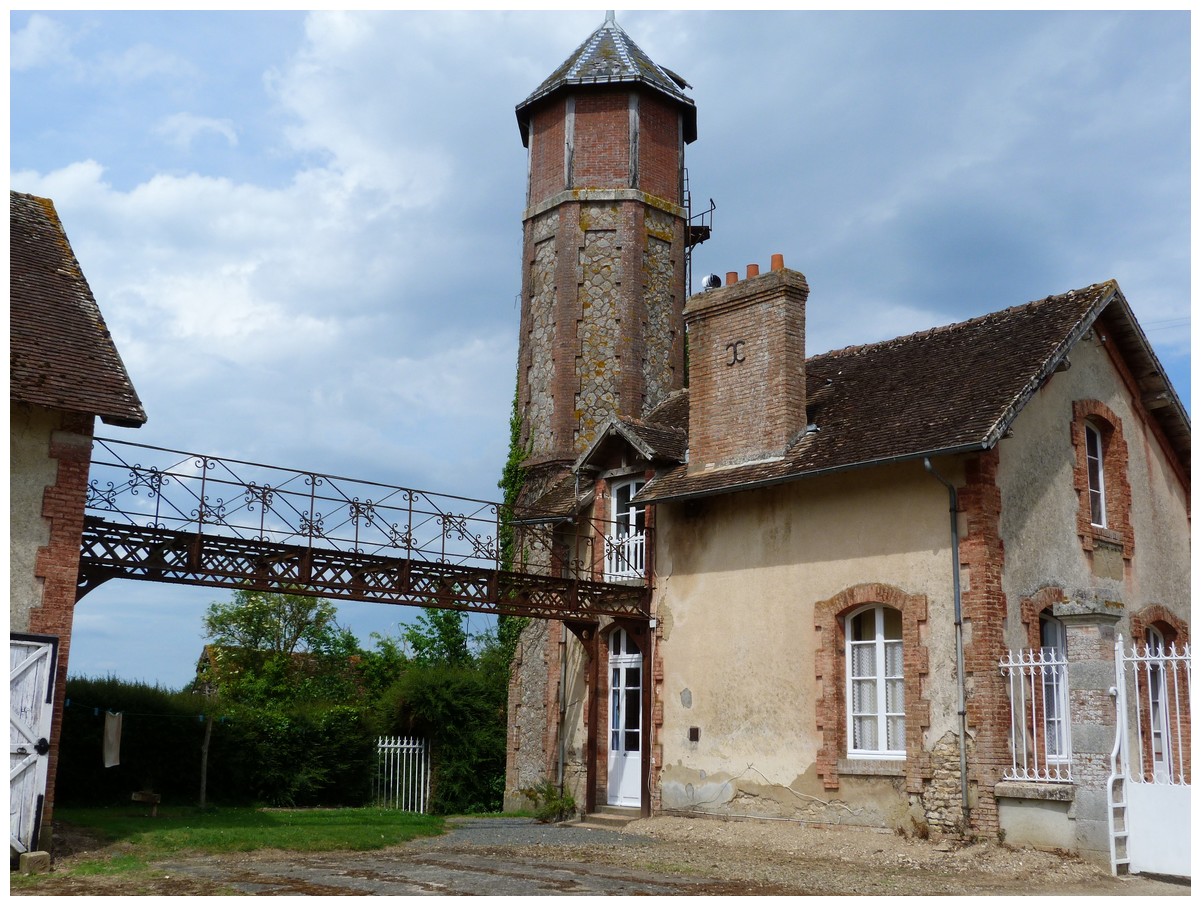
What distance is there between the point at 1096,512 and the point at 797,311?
484 centimetres

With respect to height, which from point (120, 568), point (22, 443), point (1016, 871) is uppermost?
point (22, 443)

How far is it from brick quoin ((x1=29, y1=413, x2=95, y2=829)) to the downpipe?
29.7 feet

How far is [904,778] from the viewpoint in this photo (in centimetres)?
1330

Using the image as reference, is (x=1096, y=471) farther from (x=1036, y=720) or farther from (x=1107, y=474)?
(x=1036, y=720)

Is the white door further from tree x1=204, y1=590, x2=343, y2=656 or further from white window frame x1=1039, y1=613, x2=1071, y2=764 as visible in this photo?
tree x1=204, y1=590, x2=343, y2=656

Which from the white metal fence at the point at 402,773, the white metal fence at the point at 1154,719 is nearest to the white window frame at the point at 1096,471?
the white metal fence at the point at 1154,719

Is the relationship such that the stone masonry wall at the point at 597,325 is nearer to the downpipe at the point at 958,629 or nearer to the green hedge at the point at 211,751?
the green hedge at the point at 211,751

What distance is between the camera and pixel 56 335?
12180 millimetres

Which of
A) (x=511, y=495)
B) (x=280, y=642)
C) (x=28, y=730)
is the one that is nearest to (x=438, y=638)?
(x=280, y=642)

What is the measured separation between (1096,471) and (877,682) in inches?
184

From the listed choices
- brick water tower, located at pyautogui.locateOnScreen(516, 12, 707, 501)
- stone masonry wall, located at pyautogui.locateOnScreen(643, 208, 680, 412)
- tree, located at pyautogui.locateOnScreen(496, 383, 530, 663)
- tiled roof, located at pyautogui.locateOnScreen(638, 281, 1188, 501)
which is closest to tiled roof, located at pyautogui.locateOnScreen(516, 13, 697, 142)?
brick water tower, located at pyautogui.locateOnScreen(516, 12, 707, 501)

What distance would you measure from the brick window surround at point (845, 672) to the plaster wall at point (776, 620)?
0.34 feet

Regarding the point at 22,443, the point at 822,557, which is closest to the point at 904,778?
the point at 822,557

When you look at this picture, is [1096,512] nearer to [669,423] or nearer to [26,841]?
[669,423]
